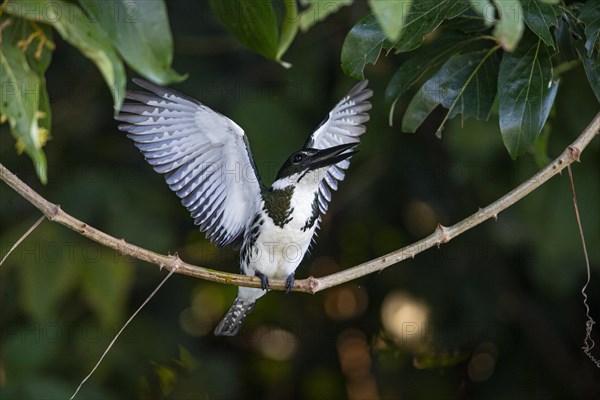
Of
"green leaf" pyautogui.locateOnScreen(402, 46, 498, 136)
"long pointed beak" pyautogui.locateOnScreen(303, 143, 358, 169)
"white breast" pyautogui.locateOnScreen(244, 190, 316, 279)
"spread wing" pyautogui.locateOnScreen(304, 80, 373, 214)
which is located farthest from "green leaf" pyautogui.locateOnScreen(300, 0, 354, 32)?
"spread wing" pyautogui.locateOnScreen(304, 80, 373, 214)

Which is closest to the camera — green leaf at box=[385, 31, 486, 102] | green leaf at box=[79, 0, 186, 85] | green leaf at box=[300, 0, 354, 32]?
green leaf at box=[300, 0, 354, 32]

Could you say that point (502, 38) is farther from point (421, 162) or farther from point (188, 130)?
point (421, 162)

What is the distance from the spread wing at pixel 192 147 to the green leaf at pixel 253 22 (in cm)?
58

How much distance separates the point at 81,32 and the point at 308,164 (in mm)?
1437

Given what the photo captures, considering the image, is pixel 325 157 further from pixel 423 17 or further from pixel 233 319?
pixel 233 319

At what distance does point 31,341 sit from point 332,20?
2.20 meters

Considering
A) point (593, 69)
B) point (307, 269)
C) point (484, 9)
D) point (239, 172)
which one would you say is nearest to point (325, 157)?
point (239, 172)

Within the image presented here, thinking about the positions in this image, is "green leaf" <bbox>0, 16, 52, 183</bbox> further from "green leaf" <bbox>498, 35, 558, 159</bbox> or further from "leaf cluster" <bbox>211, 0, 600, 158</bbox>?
"green leaf" <bbox>498, 35, 558, 159</bbox>

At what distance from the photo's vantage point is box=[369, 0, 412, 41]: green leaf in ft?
5.07

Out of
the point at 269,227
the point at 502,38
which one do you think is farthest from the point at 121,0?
the point at 269,227

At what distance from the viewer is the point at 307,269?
15.7 ft

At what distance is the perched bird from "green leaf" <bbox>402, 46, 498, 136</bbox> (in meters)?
0.31

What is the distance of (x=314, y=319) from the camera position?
5.13 meters

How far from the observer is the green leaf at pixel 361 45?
2.32 metres
